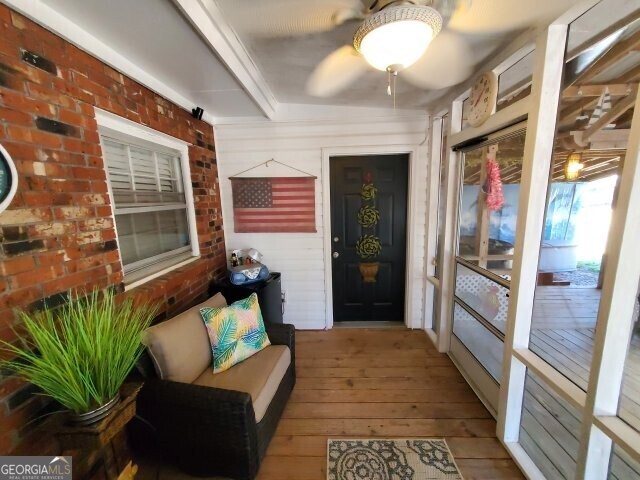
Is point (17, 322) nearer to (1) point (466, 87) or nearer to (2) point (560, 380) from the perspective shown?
(2) point (560, 380)

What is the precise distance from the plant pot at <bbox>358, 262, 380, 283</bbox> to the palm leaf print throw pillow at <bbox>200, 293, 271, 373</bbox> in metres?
1.45

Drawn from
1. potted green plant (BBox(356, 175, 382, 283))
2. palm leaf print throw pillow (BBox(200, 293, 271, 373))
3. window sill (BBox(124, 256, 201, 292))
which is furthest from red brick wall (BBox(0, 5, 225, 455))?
potted green plant (BBox(356, 175, 382, 283))

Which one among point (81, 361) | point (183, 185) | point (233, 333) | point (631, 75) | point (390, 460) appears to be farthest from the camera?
point (183, 185)

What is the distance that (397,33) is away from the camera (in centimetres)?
101

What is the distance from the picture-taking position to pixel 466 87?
1917 millimetres

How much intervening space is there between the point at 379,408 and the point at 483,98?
2.27m

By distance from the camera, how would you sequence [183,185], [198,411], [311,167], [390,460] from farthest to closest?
[311,167] → [183,185] → [390,460] → [198,411]

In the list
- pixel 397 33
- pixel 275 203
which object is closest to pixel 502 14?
pixel 397 33

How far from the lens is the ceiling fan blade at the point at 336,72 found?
1.55 metres

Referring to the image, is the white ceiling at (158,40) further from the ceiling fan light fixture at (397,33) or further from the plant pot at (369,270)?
the plant pot at (369,270)

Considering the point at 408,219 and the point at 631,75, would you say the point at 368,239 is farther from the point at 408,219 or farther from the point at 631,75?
the point at 631,75

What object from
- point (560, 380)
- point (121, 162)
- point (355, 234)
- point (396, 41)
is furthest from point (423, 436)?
point (121, 162)

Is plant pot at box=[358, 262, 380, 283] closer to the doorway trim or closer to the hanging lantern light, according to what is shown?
the doorway trim

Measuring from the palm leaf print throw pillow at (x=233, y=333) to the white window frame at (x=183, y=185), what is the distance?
1.72 ft
